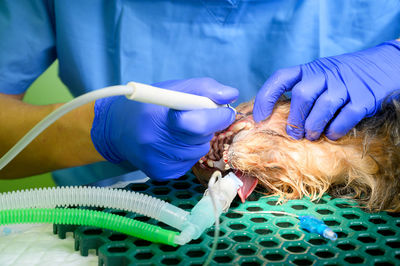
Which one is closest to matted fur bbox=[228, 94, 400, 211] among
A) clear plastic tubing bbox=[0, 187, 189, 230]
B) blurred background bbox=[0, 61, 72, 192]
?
clear plastic tubing bbox=[0, 187, 189, 230]

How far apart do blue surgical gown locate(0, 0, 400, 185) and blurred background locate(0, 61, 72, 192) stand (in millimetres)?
1343

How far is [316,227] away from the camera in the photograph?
1162 millimetres

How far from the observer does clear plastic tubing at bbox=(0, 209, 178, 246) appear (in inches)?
42.2

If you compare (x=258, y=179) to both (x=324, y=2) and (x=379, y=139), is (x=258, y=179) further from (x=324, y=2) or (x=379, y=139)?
(x=324, y=2)

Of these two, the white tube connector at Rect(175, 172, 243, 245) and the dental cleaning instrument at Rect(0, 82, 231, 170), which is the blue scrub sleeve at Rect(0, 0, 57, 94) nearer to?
the dental cleaning instrument at Rect(0, 82, 231, 170)

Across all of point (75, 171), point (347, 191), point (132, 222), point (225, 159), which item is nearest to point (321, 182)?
point (347, 191)

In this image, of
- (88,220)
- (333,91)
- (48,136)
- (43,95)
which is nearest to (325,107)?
(333,91)

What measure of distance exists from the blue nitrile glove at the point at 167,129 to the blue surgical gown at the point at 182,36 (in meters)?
0.42

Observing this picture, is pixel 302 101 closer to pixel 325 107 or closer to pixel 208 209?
pixel 325 107

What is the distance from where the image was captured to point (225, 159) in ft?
4.55

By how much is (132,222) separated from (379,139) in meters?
0.83

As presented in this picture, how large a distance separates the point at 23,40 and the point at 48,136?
1.46 ft

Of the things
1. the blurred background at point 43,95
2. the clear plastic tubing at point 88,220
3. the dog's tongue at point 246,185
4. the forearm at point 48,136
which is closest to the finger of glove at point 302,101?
the dog's tongue at point 246,185

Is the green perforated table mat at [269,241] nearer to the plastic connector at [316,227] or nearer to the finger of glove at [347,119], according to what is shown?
the plastic connector at [316,227]
